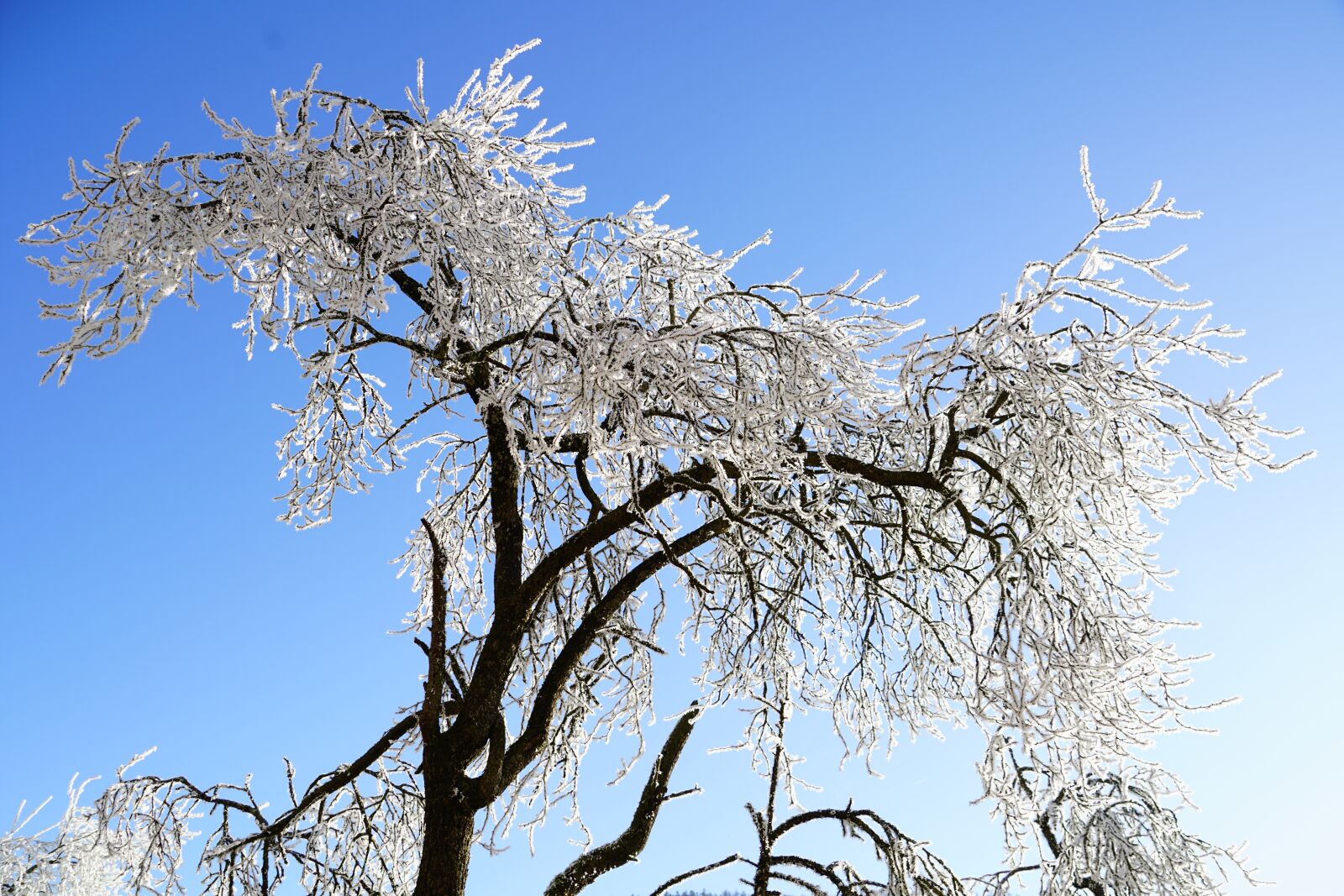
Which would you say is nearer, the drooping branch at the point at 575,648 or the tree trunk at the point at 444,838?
the tree trunk at the point at 444,838

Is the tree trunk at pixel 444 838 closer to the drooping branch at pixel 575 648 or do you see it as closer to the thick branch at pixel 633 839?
the drooping branch at pixel 575 648

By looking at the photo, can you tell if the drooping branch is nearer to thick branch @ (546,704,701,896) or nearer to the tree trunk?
the tree trunk

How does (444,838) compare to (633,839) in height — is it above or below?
below

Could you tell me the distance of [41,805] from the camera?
8.84 m

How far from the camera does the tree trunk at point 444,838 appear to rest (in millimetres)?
4266

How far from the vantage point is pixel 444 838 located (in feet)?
14.3

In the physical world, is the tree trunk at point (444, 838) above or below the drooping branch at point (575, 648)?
below

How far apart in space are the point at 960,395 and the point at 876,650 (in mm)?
1917

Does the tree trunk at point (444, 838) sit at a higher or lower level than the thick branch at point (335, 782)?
lower

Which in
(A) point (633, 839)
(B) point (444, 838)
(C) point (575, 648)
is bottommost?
(B) point (444, 838)

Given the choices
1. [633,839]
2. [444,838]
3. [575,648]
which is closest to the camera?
[444,838]

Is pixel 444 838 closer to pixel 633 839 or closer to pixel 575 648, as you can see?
pixel 575 648

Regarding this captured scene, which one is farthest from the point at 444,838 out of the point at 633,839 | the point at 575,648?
the point at 633,839

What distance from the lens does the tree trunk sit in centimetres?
427
